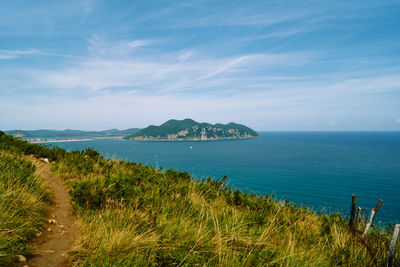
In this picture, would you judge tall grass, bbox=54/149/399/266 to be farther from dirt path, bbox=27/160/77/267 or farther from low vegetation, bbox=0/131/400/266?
dirt path, bbox=27/160/77/267

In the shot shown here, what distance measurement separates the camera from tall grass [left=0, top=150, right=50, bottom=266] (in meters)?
2.91

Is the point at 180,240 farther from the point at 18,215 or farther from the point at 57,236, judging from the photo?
the point at 18,215

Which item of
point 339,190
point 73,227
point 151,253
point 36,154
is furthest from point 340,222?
point 339,190

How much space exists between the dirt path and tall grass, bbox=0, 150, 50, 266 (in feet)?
0.61

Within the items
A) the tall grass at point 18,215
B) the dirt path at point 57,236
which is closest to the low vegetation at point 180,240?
the dirt path at point 57,236

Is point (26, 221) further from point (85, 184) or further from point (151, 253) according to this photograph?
point (151, 253)

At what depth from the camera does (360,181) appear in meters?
62.3

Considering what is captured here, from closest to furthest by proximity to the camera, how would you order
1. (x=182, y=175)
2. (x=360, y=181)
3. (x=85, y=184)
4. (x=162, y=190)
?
1. (x=85, y=184)
2. (x=162, y=190)
3. (x=182, y=175)
4. (x=360, y=181)

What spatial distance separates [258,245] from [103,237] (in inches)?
114

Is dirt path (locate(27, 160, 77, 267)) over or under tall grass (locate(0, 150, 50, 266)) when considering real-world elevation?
under

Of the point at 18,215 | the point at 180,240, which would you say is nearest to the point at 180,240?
the point at 180,240

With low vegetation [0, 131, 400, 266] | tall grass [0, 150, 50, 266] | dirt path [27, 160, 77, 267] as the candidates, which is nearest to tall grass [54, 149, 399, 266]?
low vegetation [0, 131, 400, 266]

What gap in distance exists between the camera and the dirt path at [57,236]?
302 cm

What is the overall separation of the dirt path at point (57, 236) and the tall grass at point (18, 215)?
0.61 feet
